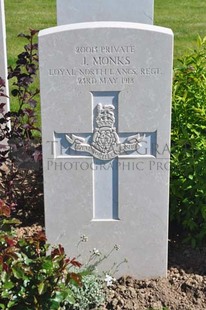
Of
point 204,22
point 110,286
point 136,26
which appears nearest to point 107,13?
point 136,26

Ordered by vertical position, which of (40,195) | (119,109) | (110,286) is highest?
(119,109)

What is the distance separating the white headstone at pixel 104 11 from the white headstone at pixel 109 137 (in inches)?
76.7

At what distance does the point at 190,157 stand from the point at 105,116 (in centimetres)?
77

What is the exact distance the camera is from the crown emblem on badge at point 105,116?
3834mm

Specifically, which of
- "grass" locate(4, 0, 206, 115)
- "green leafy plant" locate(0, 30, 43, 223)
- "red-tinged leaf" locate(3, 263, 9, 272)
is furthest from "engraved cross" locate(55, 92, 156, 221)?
"grass" locate(4, 0, 206, 115)

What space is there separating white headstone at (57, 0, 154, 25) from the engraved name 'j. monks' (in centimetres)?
200

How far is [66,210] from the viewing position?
406 cm

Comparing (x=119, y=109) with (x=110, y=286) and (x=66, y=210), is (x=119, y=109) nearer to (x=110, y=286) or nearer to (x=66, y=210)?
(x=66, y=210)

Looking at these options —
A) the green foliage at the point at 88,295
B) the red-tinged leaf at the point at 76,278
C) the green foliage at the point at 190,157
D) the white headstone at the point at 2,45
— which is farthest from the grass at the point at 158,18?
the red-tinged leaf at the point at 76,278

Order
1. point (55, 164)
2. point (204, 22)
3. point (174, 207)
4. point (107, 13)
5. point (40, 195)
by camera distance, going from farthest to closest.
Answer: point (204, 22)
point (107, 13)
point (40, 195)
point (174, 207)
point (55, 164)

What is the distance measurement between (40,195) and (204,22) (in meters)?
7.69

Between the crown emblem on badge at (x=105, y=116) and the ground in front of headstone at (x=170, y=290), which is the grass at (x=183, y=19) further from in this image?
the crown emblem on badge at (x=105, y=116)

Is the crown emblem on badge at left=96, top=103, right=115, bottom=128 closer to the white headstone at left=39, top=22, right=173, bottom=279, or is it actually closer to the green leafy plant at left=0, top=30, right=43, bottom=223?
the white headstone at left=39, top=22, right=173, bottom=279

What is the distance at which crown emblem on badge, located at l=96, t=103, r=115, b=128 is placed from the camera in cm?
383
